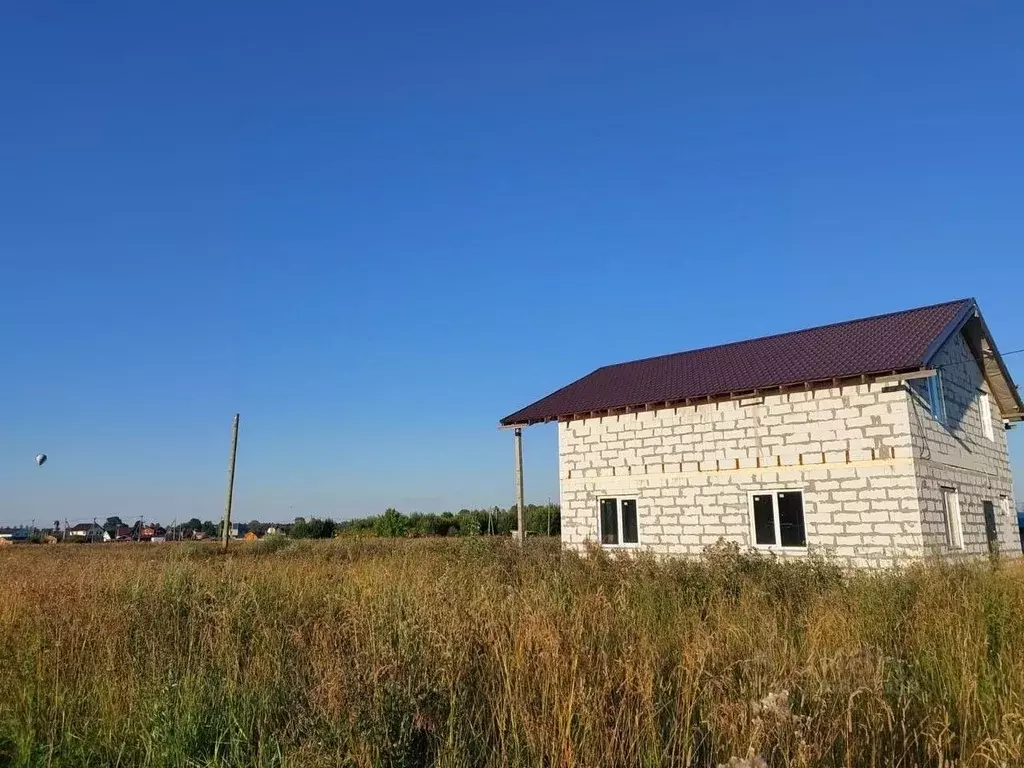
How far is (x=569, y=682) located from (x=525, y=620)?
3.49ft

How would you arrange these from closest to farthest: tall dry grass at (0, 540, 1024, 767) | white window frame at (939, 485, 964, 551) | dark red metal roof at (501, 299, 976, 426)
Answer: tall dry grass at (0, 540, 1024, 767) → dark red metal roof at (501, 299, 976, 426) → white window frame at (939, 485, 964, 551)

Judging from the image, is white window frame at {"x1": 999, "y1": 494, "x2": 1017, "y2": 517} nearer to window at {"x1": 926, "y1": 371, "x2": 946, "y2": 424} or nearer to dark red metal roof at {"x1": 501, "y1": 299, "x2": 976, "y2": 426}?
window at {"x1": 926, "y1": 371, "x2": 946, "y2": 424}

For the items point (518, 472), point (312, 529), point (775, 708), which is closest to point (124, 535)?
point (312, 529)

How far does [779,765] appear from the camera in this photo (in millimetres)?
3193

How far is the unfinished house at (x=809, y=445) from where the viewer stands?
13266 mm

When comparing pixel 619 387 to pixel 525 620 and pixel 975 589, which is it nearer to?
pixel 975 589

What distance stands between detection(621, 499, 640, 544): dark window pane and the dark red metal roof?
2489 millimetres

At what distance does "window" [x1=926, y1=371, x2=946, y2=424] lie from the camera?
1452cm

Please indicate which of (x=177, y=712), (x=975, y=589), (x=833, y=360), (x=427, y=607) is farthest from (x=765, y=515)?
(x=177, y=712)

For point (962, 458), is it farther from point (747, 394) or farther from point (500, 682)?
point (500, 682)

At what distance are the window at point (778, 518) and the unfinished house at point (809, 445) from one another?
0.03 metres

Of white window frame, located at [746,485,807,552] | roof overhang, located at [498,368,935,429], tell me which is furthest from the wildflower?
white window frame, located at [746,485,807,552]

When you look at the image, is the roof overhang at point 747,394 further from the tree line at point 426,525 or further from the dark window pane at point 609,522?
the tree line at point 426,525

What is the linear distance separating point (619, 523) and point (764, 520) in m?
3.73
